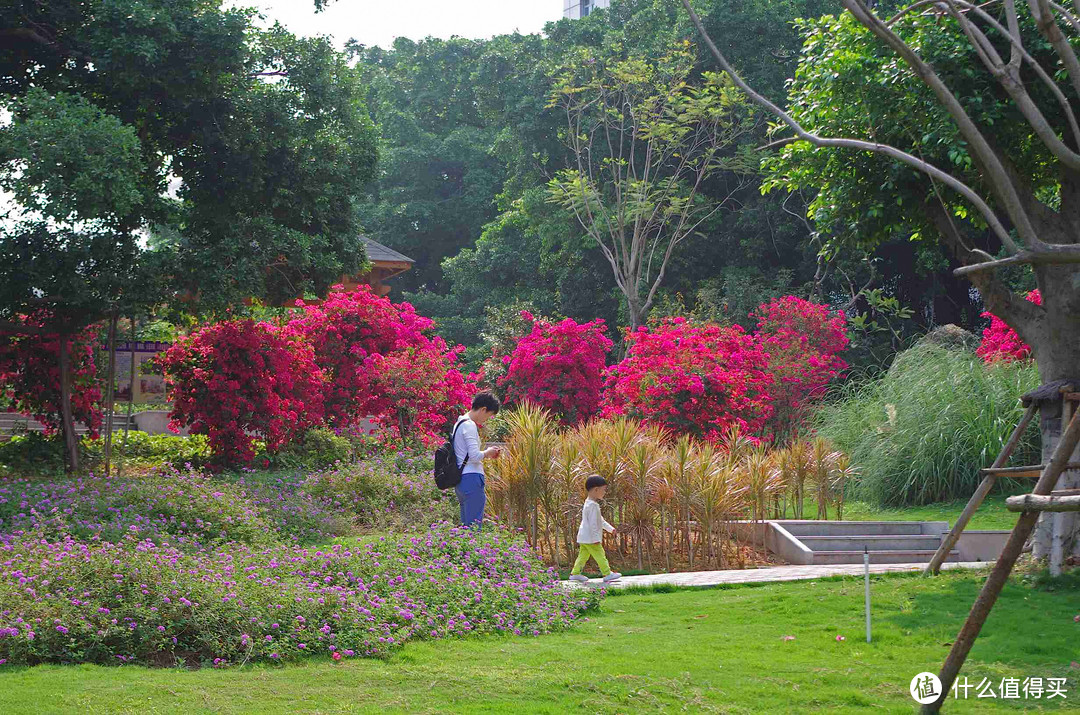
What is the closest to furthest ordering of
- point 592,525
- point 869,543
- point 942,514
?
point 592,525 → point 869,543 → point 942,514

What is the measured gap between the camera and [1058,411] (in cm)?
910

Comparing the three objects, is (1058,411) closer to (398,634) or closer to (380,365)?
(398,634)

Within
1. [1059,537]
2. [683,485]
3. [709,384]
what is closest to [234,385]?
[709,384]

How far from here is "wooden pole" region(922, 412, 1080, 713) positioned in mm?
4883

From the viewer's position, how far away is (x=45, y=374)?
16156mm

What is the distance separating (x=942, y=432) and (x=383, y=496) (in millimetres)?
7862

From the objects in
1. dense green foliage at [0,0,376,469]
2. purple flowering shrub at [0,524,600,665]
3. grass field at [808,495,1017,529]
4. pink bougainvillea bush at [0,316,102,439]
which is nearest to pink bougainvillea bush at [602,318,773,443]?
grass field at [808,495,1017,529]

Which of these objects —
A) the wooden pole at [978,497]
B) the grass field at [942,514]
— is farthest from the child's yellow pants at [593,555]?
the grass field at [942,514]

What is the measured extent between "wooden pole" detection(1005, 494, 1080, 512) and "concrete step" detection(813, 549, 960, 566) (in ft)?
20.8

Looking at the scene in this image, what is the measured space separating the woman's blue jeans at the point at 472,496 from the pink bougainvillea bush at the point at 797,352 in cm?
1115

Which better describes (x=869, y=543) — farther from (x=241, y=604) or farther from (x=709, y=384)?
(x=241, y=604)

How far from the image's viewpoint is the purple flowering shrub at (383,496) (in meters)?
13.0

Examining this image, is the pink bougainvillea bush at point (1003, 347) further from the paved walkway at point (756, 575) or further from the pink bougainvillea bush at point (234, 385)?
the pink bougainvillea bush at point (234, 385)

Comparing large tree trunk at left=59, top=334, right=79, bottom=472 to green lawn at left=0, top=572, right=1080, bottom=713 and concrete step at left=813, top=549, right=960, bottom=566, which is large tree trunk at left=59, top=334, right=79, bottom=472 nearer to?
green lawn at left=0, top=572, right=1080, bottom=713
